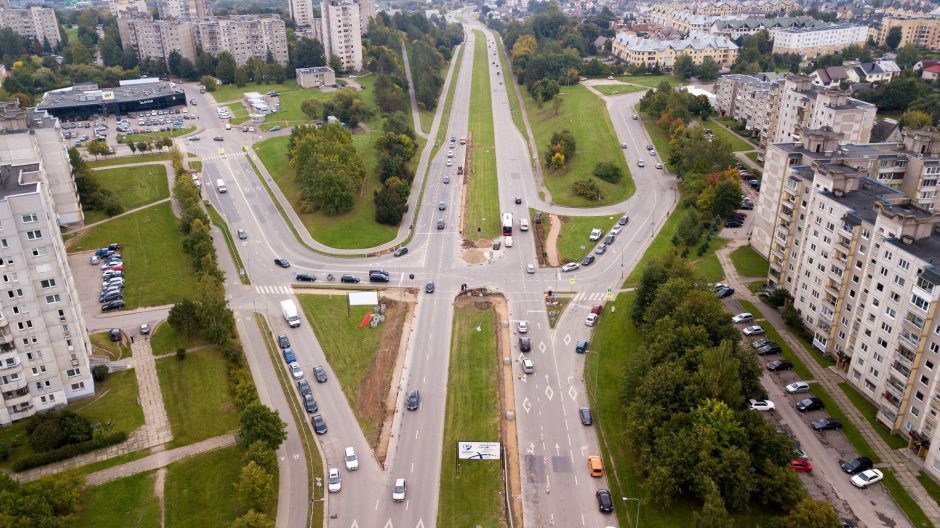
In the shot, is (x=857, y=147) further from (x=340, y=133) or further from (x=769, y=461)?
(x=340, y=133)

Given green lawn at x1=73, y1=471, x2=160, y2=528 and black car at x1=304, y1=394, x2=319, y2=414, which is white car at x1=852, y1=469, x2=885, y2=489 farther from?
green lawn at x1=73, y1=471, x2=160, y2=528

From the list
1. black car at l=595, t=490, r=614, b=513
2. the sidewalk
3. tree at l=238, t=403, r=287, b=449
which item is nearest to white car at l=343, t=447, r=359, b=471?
tree at l=238, t=403, r=287, b=449

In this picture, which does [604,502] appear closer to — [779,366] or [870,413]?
[779,366]

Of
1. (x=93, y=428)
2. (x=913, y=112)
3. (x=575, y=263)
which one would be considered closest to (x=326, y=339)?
(x=93, y=428)

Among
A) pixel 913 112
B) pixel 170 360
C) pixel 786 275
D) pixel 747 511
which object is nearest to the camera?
pixel 747 511

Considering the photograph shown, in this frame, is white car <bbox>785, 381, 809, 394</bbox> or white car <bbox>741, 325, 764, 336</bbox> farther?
white car <bbox>741, 325, 764, 336</bbox>

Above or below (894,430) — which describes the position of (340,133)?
above
